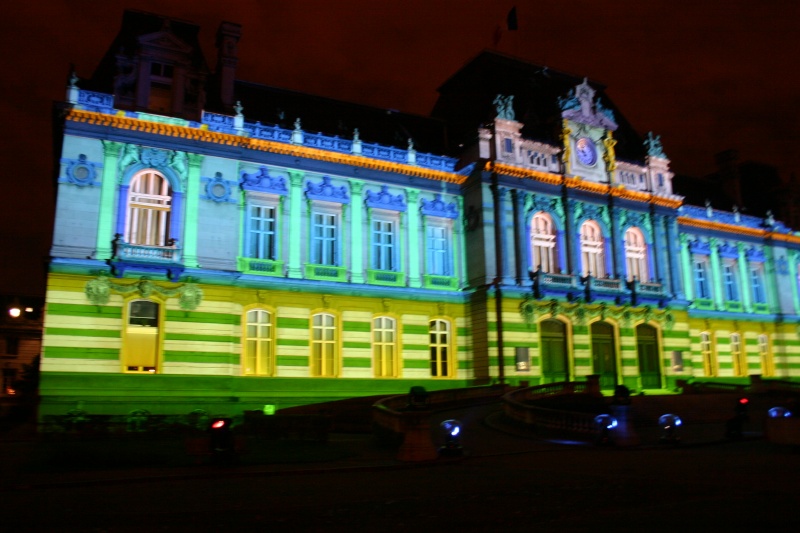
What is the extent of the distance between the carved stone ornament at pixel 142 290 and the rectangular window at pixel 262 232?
3595 millimetres

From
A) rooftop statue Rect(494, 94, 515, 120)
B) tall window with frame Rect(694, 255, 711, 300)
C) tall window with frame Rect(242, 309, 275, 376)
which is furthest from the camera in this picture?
tall window with frame Rect(694, 255, 711, 300)

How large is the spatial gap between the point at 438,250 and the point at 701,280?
21.8 metres

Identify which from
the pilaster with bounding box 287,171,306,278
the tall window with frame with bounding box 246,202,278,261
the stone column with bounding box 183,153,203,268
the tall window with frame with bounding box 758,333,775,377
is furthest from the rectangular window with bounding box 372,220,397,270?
the tall window with frame with bounding box 758,333,775,377

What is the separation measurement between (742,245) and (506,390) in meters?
27.9

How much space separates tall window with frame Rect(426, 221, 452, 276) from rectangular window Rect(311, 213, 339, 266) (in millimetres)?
5558

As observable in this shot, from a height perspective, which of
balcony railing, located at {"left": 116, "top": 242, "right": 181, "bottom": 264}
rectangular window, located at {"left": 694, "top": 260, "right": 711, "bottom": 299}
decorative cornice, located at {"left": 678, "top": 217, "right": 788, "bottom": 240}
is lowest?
balcony railing, located at {"left": 116, "top": 242, "right": 181, "bottom": 264}

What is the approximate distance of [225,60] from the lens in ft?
114

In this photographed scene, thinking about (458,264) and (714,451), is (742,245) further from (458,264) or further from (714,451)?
(714,451)

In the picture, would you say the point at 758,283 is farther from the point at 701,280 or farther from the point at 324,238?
the point at 324,238

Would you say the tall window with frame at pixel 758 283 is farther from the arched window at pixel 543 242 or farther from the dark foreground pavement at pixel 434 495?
the dark foreground pavement at pixel 434 495

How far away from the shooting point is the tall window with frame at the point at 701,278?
154 feet

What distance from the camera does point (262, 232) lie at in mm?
32875

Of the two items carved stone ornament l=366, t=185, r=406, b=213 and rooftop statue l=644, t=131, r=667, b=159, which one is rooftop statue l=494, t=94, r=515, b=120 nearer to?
carved stone ornament l=366, t=185, r=406, b=213

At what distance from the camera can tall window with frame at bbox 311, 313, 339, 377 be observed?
32750mm
